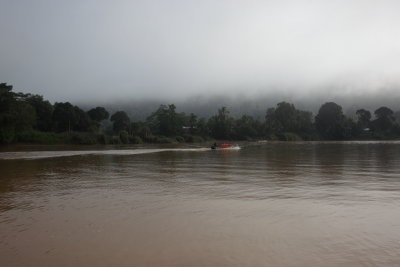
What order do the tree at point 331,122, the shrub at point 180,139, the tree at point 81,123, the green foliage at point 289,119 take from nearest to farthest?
the tree at point 81,123, the shrub at point 180,139, the tree at point 331,122, the green foliage at point 289,119

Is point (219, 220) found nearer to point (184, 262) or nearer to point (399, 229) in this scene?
point (184, 262)

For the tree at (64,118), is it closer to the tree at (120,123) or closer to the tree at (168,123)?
the tree at (120,123)

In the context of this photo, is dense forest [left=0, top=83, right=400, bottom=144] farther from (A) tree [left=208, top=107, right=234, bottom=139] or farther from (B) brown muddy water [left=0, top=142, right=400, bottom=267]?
(B) brown muddy water [left=0, top=142, right=400, bottom=267]

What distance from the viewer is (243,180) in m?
19.2

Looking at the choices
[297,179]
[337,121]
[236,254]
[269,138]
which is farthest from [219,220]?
[337,121]

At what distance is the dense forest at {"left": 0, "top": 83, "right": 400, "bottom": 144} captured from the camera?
253ft

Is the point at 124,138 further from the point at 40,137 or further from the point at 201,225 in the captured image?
the point at 201,225

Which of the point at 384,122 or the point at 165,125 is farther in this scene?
the point at 384,122

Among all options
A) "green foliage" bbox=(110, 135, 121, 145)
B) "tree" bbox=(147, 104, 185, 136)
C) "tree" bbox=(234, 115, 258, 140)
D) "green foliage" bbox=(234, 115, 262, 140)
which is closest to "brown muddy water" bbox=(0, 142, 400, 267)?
"green foliage" bbox=(110, 135, 121, 145)

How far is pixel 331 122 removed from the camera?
160 meters

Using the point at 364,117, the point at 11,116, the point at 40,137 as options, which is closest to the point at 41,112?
the point at 40,137

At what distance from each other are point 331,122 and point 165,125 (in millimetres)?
81353

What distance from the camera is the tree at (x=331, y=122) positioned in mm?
156625

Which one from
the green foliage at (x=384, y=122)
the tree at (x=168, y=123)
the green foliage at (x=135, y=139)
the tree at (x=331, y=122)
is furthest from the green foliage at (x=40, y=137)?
the green foliage at (x=384, y=122)
